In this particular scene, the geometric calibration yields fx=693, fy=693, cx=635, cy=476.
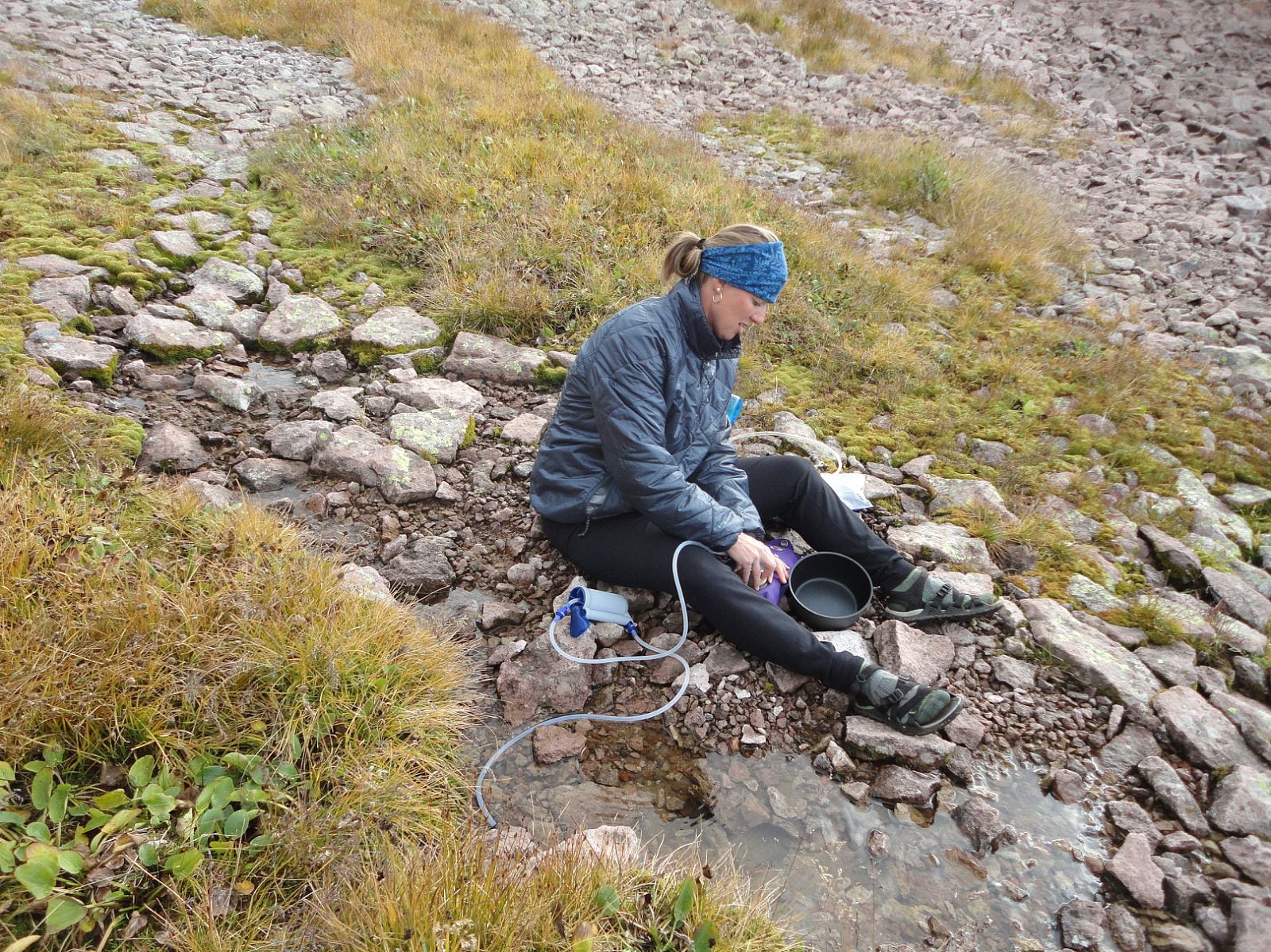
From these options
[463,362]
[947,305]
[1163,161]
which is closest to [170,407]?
[463,362]

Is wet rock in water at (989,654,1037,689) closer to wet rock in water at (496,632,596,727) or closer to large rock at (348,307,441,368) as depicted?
wet rock in water at (496,632,596,727)

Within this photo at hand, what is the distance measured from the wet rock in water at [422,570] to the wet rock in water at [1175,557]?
4.46 m

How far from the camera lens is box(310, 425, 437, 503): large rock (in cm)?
430

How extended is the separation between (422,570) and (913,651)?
104 inches

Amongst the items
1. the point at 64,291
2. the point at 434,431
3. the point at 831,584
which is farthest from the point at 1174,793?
the point at 64,291

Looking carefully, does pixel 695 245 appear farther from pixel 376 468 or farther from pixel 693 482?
pixel 376 468

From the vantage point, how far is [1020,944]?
2.59 m

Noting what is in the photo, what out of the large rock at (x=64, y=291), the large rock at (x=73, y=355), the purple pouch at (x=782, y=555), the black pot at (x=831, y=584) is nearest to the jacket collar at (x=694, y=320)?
the purple pouch at (x=782, y=555)

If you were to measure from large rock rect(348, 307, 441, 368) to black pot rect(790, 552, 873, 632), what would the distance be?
3.49 meters

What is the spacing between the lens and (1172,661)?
12.1 feet

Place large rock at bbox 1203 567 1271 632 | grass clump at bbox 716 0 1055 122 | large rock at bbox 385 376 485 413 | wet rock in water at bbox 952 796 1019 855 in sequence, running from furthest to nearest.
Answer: grass clump at bbox 716 0 1055 122 < large rock at bbox 385 376 485 413 < large rock at bbox 1203 567 1271 632 < wet rock in water at bbox 952 796 1019 855


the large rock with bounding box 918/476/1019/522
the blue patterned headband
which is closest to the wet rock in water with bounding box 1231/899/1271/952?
the large rock with bounding box 918/476/1019/522

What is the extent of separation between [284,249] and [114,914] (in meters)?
5.83

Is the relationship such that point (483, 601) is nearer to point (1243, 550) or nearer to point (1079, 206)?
point (1243, 550)
